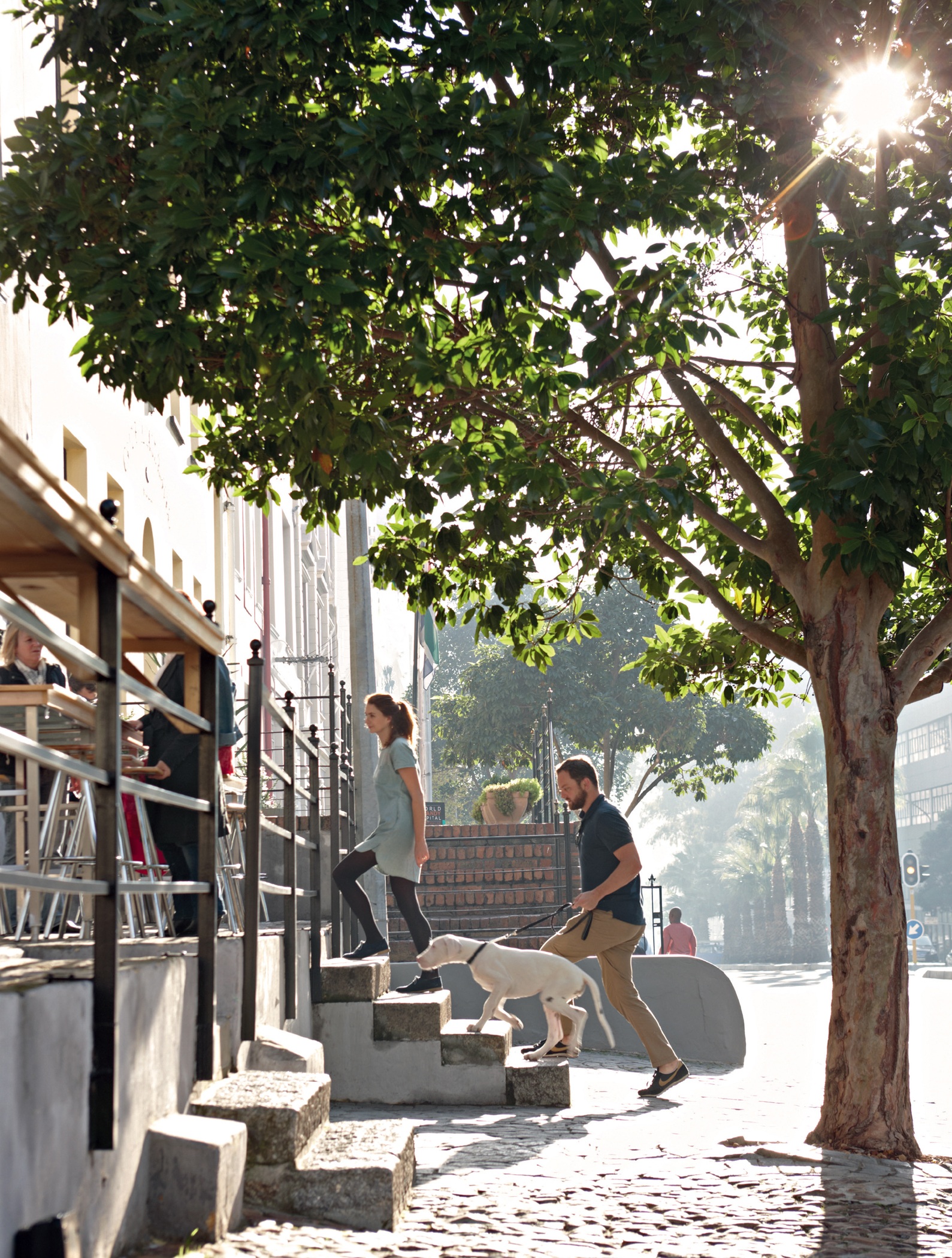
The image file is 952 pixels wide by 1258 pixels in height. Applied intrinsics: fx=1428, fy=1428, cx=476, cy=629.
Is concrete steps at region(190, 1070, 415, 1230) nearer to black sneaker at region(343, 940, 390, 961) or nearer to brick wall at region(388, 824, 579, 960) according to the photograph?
black sneaker at region(343, 940, 390, 961)

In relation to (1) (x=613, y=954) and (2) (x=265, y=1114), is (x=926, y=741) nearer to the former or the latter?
(1) (x=613, y=954)

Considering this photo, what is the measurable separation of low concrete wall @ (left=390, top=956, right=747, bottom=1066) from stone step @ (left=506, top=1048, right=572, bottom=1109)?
4.02 m

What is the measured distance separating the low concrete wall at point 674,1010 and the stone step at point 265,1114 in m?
7.74

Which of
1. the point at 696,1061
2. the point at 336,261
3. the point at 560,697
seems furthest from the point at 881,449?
the point at 560,697

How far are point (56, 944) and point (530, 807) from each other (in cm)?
1940

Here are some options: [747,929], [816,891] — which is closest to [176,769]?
[816,891]

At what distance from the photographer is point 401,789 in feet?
28.9

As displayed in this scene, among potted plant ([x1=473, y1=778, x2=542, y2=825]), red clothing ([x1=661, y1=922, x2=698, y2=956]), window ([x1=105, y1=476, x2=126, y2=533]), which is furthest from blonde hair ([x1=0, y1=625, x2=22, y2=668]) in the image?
red clothing ([x1=661, y1=922, x2=698, y2=956])

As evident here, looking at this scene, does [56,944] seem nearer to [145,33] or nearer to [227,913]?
[227,913]

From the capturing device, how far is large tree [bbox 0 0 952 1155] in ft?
20.3

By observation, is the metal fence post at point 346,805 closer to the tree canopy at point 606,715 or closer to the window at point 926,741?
the tree canopy at point 606,715

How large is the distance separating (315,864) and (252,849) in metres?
2.67

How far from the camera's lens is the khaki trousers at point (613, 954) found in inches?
352

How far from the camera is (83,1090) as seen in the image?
3.49m
